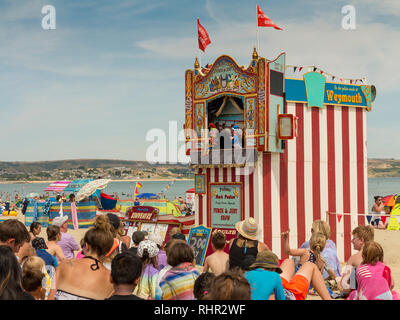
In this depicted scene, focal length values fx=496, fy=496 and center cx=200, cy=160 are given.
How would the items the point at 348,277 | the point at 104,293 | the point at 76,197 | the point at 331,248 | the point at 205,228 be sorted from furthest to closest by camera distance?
the point at 76,197 → the point at 205,228 → the point at 331,248 → the point at 348,277 → the point at 104,293

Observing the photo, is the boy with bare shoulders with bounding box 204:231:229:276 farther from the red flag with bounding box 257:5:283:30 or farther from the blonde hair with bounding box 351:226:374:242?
the red flag with bounding box 257:5:283:30

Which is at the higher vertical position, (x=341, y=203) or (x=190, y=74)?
(x=190, y=74)

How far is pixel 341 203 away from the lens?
39.5 feet

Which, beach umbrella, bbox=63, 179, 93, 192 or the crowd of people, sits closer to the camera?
the crowd of people

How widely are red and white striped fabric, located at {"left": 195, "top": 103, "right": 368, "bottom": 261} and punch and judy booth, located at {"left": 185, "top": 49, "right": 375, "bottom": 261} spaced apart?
0.08 feet

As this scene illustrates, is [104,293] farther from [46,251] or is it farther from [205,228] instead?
[205,228]

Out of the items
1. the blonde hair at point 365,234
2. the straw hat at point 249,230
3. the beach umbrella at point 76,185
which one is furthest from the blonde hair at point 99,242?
the beach umbrella at point 76,185

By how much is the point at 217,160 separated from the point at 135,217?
3144 mm

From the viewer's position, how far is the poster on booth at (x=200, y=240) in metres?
11.0

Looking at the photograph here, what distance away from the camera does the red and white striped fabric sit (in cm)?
1136

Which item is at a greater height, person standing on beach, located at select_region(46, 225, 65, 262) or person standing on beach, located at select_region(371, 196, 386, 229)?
person standing on beach, located at select_region(46, 225, 65, 262)

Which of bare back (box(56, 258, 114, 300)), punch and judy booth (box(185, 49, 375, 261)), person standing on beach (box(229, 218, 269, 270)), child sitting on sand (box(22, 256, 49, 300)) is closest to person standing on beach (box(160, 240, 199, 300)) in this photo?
bare back (box(56, 258, 114, 300))

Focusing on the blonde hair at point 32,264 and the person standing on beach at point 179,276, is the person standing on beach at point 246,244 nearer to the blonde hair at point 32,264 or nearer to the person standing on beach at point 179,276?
the person standing on beach at point 179,276
